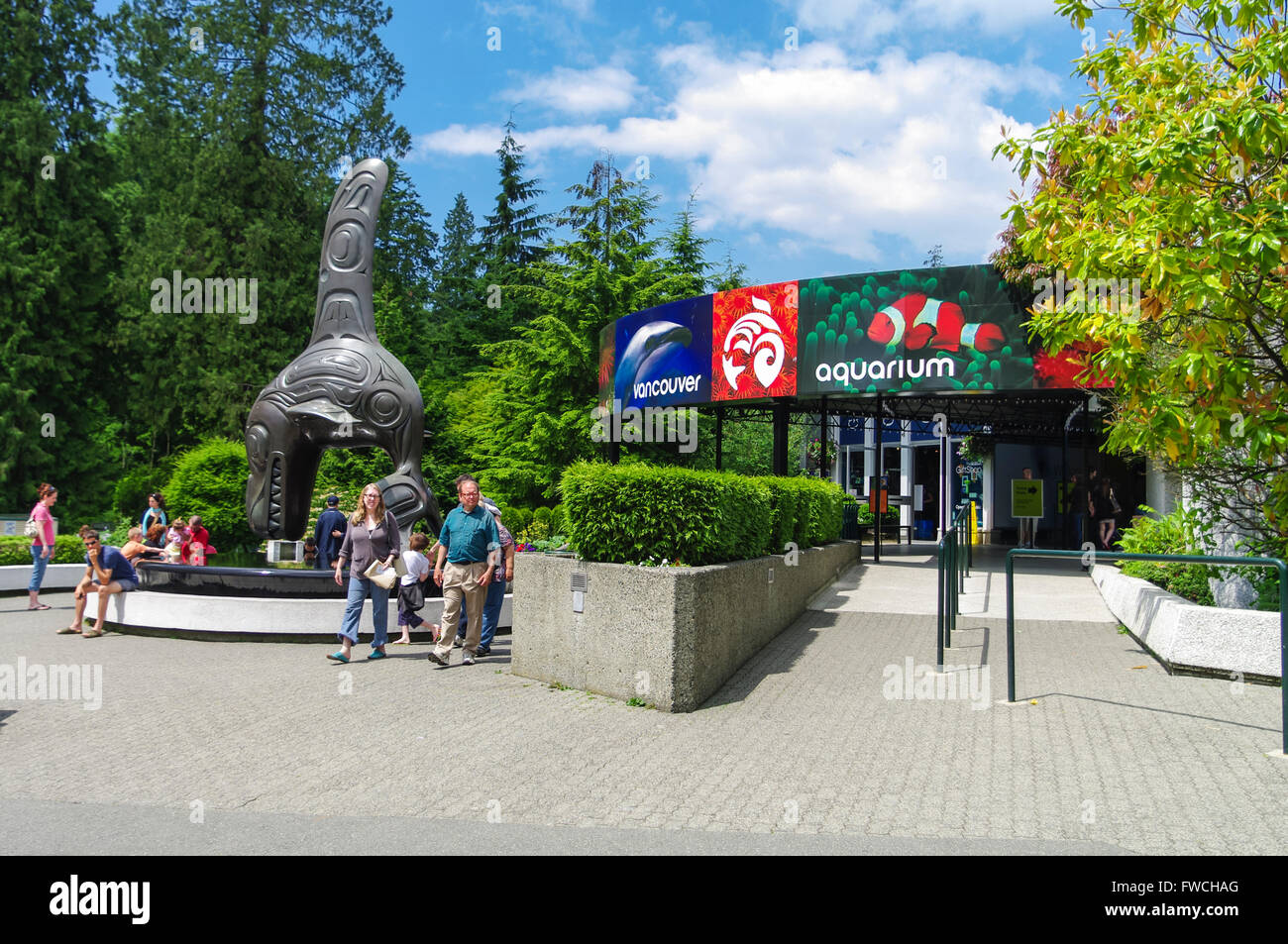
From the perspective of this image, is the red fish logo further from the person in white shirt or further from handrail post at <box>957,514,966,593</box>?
the person in white shirt

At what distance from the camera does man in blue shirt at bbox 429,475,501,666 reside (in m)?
9.24

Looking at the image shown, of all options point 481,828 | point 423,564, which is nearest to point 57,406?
point 423,564

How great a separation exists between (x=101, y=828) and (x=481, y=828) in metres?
1.99

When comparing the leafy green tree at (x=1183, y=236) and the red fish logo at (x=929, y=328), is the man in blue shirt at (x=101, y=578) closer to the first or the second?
the leafy green tree at (x=1183, y=236)

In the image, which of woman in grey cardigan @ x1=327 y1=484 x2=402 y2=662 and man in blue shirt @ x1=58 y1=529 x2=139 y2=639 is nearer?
woman in grey cardigan @ x1=327 y1=484 x2=402 y2=662

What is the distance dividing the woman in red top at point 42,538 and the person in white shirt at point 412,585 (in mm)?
7446

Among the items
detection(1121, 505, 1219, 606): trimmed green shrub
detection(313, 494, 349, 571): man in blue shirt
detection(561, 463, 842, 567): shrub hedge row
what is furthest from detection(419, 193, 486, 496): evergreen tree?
detection(1121, 505, 1219, 606): trimmed green shrub

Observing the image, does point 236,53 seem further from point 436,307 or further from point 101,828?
point 101,828

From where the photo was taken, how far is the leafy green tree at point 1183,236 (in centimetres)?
742

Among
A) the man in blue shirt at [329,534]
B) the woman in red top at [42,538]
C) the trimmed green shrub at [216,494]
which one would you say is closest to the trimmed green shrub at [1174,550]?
the man in blue shirt at [329,534]

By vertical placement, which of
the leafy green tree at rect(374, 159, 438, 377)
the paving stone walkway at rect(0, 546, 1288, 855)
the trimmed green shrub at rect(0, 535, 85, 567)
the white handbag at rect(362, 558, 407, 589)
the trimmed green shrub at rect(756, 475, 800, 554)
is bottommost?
the paving stone walkway at rect(0, 546, 1288, 855)

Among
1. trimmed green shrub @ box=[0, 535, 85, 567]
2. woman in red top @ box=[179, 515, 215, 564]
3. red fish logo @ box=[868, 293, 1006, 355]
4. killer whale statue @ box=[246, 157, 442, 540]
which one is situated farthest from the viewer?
trimmed green shrub @ box=[0, 535, 85, 567]

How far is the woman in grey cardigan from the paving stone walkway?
1.90 feet

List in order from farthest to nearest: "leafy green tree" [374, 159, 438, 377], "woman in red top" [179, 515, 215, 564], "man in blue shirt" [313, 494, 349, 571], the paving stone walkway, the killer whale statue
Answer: "leafy green tree" [374, 159, 438, 377] < "woman in red top" [179, 515, 215, 564] < the killer whale statue < "man in blue shirt" [313, 494, 349, 571] < the paving stone walkway
